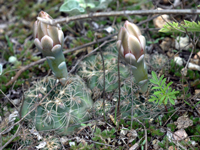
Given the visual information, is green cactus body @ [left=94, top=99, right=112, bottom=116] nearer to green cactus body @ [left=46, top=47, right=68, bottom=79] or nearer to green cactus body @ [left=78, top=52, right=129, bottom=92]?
green cactus body @ [left=78, top=52, right=129, bottom=92]

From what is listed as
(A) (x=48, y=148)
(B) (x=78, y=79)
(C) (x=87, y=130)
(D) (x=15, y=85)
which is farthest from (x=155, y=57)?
(D) (x=15, y=85)

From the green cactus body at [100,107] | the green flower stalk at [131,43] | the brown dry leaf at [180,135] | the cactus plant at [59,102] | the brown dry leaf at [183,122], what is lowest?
the brown dry leaf at [180,135]

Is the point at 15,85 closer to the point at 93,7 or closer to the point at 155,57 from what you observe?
the point at 93,7

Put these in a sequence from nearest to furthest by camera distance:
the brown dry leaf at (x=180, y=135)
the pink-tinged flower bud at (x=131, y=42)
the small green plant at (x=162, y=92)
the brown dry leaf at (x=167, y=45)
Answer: the pink-tinged flower bud at (x=131, y=42) < the small green plant at (x=162, y=92) < the brown dry leaf at (x=180, y=135) < the brown dry leaf at (x=167, y=45)

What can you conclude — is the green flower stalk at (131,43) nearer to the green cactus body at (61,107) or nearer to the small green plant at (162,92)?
the small green plant at (162,92)

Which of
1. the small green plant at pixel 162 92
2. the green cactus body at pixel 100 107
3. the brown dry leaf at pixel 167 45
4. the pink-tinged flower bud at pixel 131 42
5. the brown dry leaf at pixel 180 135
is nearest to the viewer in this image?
the pink-tinged flower bud at pixel 131 42

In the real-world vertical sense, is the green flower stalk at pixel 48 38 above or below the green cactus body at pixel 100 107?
above

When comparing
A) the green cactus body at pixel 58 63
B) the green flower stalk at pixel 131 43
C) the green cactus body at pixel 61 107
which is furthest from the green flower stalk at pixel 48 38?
the green flower stalk at pixel 131 43
